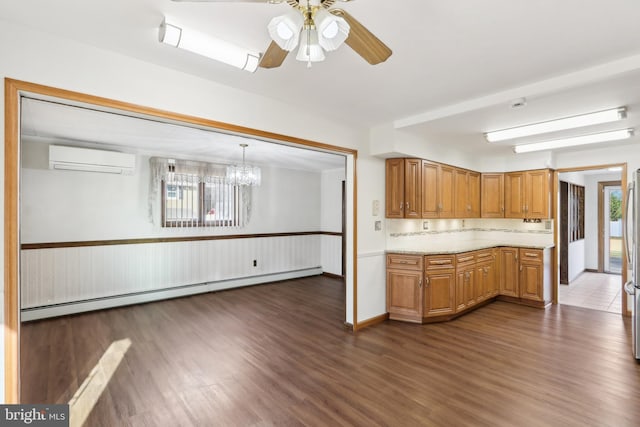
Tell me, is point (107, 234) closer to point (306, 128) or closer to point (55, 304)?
point (55, 304)

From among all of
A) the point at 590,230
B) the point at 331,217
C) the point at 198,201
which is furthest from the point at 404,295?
A: the point at 590,230

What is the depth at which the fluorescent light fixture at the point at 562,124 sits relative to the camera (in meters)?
3.11

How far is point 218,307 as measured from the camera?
4816mm

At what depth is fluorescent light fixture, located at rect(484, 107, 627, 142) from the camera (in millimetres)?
3108

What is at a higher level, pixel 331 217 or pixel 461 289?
pixel 331 217

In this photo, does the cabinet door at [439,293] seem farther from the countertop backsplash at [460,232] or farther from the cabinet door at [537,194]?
the cabinet door at [537,194]

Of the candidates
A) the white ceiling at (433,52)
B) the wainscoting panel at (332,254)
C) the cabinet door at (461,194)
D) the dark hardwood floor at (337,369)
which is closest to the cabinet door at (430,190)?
the cabinet door at (461,194)

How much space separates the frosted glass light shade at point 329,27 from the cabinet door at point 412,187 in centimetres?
311

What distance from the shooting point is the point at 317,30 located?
4.50 feet

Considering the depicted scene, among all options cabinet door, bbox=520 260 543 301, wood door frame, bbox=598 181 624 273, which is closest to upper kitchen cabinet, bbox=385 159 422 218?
cabinet door, bbox=520 260 543 301

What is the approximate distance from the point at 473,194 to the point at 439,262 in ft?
6.49

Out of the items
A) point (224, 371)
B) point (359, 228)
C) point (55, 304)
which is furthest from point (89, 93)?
point (55, 304)

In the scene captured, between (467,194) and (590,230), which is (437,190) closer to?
(467,194)

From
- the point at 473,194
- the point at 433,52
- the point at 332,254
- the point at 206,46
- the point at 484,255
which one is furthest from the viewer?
the point at 332,254
